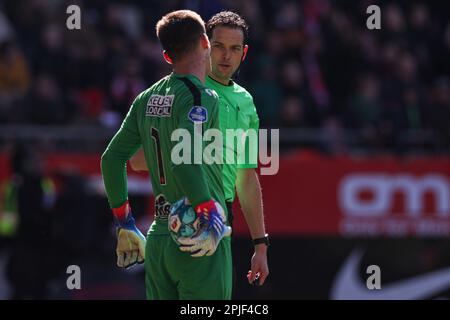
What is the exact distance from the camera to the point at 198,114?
18.0ft

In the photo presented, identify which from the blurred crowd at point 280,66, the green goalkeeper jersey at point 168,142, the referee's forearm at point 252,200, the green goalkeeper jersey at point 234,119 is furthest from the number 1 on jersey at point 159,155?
the blurred crowd at point 280,66

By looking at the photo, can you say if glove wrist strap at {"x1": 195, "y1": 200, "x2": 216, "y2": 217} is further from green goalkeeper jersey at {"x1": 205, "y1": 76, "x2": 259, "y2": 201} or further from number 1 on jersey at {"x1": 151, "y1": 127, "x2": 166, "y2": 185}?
green goalkeeper jersey at {"x1": 205, "y1": 76, "x2": 259, "y2": 201}

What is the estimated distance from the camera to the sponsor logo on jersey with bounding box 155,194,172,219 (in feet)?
18.8

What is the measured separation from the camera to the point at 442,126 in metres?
14.2

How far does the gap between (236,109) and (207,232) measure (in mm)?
1315

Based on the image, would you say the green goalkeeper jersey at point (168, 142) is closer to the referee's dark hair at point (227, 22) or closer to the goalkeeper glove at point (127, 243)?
the goalkeeper glove at point (127, 243)

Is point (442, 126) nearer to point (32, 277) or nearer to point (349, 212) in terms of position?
point (349, 212)

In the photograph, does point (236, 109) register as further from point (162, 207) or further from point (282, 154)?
point (282, 154)

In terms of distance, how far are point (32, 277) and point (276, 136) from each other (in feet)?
10.7

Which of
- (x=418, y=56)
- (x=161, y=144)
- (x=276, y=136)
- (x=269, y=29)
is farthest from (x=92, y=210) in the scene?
(x=161, y=144)

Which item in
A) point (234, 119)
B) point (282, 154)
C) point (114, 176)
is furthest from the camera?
point (282, 154)

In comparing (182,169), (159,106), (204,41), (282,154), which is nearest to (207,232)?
(182,169)

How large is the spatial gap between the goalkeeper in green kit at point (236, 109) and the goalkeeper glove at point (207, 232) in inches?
36.0

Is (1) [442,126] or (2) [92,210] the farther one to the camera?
(1) [442,126]
